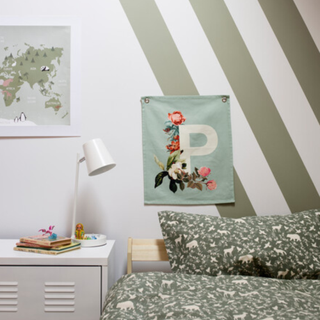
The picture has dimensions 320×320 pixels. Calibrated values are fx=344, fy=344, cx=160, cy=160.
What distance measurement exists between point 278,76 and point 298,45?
217 mm

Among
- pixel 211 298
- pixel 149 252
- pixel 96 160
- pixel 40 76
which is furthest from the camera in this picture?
pixel 40 76

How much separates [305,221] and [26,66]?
1687mm

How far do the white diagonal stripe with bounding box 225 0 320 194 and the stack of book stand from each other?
1359 millimetres

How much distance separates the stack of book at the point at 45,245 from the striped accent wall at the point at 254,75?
840mm

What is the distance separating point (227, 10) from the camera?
1987mm

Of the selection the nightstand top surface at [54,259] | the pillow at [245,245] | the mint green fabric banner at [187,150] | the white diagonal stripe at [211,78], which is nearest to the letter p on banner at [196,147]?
the mint green fabric banner at [187,150]

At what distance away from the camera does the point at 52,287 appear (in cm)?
150

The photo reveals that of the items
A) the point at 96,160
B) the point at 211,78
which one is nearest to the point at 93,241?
the point at 96,160

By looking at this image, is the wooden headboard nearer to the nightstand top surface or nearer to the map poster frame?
the nightstand top surface

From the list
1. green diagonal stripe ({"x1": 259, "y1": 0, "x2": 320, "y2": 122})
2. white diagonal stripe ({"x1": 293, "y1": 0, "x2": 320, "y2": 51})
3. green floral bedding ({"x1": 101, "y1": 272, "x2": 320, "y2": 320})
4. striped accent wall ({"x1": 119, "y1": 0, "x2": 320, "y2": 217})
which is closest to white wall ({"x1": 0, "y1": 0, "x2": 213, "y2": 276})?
striped accent wall ({"x1": 119, "y1": 0, "x2": 320, "y2": 217})

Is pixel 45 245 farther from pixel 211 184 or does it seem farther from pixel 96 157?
pixel 211 184

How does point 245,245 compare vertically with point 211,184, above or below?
below

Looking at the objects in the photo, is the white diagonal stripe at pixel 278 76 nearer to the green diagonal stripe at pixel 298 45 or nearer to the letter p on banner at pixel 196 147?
the green diagonal stripe at pixel 298 45

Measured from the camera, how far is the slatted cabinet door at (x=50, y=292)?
1.49m
